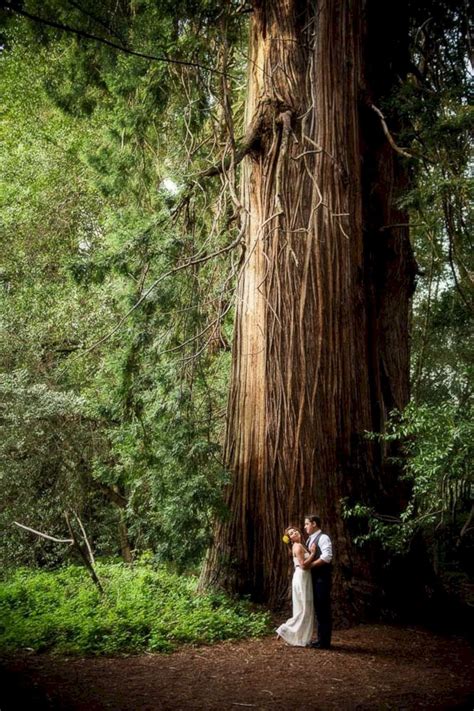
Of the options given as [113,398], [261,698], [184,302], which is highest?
[184,302]

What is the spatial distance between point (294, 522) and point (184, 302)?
10.6 ft

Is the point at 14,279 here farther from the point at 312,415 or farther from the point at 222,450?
the point at 312,415

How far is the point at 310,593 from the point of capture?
7.39 meters

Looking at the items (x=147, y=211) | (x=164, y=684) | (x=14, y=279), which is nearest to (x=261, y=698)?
(x=164, y=684)

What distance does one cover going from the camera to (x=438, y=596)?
8.96 meters

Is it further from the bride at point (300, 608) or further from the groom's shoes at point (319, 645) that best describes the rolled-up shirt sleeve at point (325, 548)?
the groom's shoes at point (319, 645)

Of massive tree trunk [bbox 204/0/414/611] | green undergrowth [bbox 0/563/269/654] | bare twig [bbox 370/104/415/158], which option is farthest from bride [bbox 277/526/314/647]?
bare twig [bbox 370/104/415/158]

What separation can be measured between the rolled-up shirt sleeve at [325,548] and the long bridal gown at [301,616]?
0.74ft

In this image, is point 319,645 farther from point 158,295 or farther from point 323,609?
point 158,295

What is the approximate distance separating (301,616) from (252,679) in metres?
1.30

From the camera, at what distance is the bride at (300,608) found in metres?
7.30

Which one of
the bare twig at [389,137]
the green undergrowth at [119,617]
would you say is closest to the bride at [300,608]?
the green undergrowth at [119,617]

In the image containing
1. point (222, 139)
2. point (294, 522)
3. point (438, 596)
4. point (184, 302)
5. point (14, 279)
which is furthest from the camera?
point (14, 279)

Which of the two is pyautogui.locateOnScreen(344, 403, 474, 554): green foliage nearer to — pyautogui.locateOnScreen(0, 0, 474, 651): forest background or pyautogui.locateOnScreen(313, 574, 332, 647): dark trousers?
pyautogui.locateOnScreen(0, 0, 474, 651): forest background
